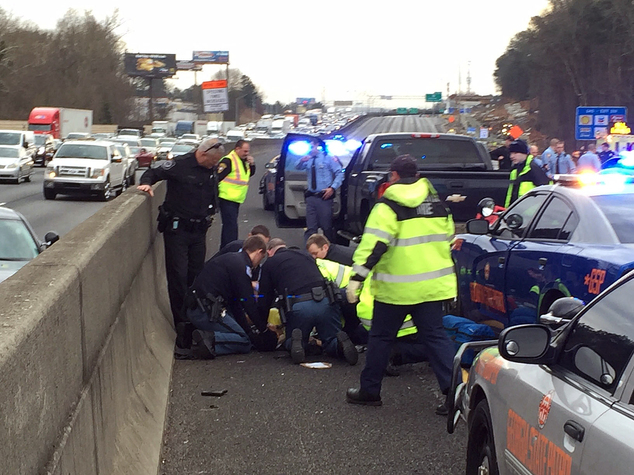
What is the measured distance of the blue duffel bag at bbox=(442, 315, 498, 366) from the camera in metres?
8.22

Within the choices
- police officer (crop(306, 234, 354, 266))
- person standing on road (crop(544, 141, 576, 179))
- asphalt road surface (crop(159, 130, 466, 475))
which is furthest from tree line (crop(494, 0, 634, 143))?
asphalt road surface (crop(159, 130, 466, 475))

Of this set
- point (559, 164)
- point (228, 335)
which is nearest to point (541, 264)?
point (228, 335)

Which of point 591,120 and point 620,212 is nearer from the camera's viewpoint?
point 620,212

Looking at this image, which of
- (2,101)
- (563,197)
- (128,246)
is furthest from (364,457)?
(2,101)

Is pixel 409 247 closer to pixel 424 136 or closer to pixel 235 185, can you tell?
pixel 235 185

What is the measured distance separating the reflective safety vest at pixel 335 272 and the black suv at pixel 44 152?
44.9 metres

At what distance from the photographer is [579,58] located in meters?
75.2

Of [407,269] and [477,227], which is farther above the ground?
[477,227]

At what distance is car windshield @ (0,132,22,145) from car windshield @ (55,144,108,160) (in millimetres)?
12259

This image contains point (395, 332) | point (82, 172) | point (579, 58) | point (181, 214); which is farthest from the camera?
point (579, 58)

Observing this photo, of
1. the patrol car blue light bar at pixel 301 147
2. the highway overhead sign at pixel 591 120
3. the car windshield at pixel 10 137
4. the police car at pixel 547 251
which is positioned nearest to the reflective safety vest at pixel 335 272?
the police car at pixel 547 251

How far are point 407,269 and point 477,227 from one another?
1.55m

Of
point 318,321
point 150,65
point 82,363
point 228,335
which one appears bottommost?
point 228,335

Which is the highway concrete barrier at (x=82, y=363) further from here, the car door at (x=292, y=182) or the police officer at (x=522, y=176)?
the car door at (x=292, y=182)
